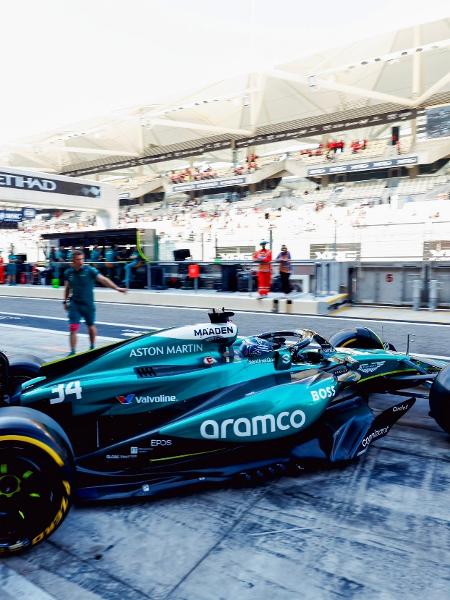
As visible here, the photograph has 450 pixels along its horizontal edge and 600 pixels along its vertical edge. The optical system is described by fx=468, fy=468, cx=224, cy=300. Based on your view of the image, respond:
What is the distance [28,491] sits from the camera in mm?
2643

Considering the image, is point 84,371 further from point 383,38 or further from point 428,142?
point 428,142

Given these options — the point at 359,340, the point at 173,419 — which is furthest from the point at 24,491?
the point at 359,340

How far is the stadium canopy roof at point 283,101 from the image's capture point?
33.1 m

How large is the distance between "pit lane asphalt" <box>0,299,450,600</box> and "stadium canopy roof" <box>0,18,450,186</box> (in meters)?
30.1

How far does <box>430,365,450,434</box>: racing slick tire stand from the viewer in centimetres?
380

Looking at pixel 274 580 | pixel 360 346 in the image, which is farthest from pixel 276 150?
pixel 274 580

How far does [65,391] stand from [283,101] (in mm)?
43754

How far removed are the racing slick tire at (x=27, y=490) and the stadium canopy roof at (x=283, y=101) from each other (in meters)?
30.8

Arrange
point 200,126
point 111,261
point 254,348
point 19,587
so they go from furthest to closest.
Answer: point 200,126 → point 111,261 → point 254,348 → point 19,587

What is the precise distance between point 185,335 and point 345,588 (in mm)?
2163

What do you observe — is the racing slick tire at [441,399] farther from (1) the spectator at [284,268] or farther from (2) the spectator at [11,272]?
(2) the spectator at [11,272]

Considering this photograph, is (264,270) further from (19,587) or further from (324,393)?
(19,587)

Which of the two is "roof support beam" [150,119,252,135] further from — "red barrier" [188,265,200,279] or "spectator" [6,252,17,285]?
"red barrier" [188,265,200,279]

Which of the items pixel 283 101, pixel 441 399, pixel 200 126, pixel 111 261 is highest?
pixel 283 101
